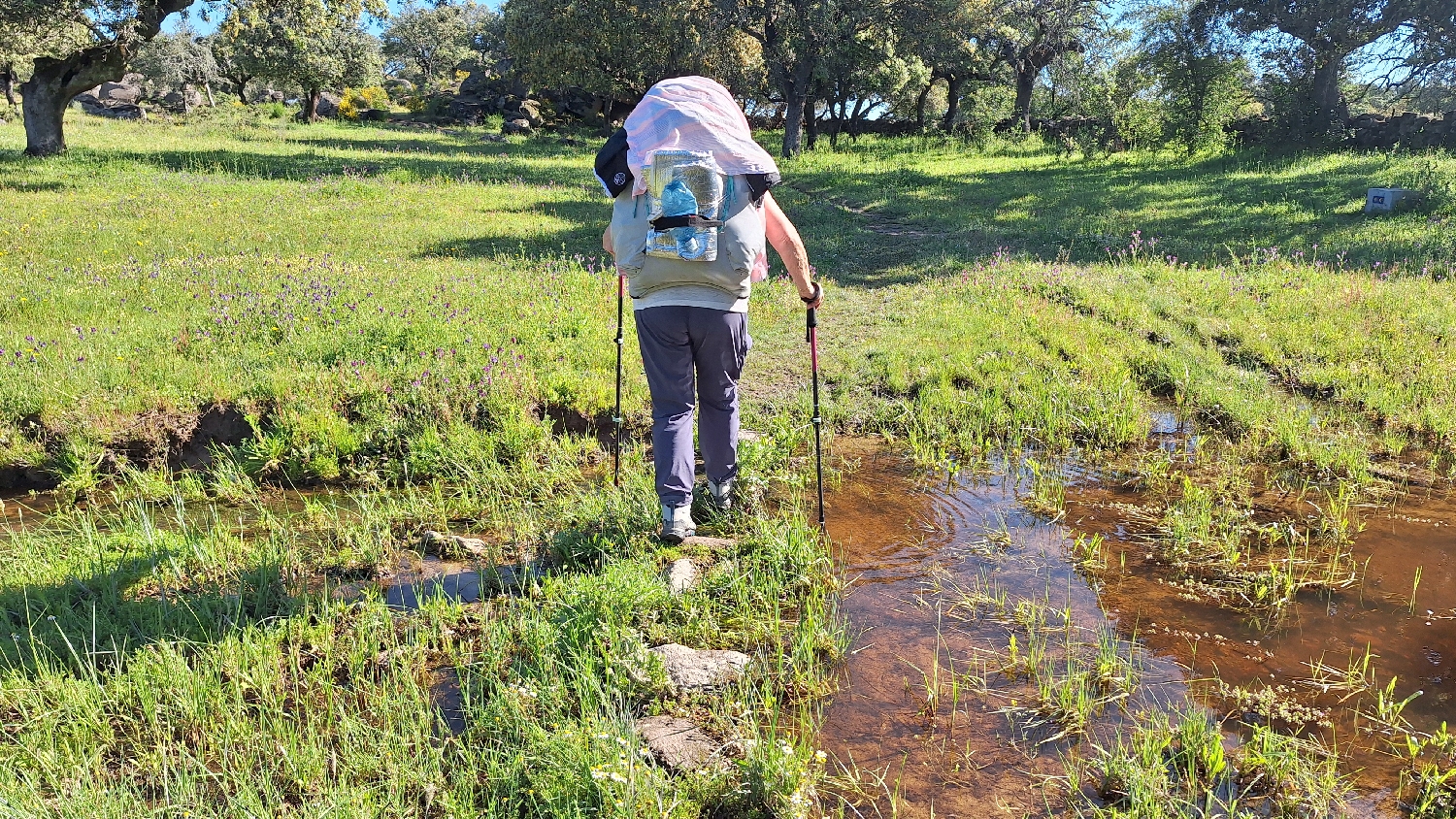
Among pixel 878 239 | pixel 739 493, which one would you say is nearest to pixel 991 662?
pixel 739 493

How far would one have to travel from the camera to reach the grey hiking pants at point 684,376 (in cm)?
464

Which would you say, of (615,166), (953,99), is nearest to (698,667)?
(615,166)

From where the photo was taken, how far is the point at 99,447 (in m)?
6.27

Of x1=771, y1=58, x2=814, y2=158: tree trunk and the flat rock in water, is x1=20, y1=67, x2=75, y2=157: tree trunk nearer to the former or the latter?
x1=771, y1=58, x2=814, y2=158: tree trunk

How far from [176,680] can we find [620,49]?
33639 millimetres

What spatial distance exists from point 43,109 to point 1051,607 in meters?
24.8

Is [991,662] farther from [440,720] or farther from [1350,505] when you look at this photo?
[1350,505]

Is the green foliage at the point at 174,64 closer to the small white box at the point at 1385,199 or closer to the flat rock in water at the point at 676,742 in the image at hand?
the small white box at the point at 1385,199

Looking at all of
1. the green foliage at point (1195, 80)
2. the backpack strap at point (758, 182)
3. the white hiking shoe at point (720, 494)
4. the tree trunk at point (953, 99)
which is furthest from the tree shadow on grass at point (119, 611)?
the tree trunk at point (953, 99)

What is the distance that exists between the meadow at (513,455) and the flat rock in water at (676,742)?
0.35ft

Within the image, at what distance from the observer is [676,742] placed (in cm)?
322

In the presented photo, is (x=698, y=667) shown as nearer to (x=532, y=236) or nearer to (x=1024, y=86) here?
(x=532, y=236)

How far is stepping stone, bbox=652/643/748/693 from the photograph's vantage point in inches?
142

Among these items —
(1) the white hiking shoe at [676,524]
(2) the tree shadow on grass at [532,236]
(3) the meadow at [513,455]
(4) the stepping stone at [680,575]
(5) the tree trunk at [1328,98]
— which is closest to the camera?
(3) the meadow at [513,455]
